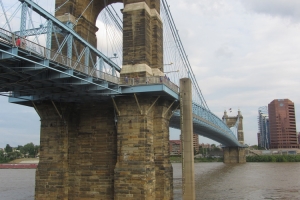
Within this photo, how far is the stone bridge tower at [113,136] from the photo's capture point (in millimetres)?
22359

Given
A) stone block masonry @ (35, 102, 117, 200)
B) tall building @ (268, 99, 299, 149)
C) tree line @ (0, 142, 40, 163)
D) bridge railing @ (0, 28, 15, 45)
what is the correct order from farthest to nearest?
1. tall building @ (268, 99, 299, 149)
2. tree line @ (0, 142, 40, 163)
3. stone block masonry @ (35, 102, 117, 200)
4. bridge railing @ (0, 28, 15, 45)

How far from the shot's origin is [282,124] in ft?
522

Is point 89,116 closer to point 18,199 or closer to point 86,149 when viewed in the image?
point 86,149

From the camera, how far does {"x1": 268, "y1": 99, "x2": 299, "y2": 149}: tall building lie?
15588cm

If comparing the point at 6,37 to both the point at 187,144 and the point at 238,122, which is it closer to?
the point at 187,144

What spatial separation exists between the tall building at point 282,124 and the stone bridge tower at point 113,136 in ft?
474

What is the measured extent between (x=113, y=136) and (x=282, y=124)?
491 feet

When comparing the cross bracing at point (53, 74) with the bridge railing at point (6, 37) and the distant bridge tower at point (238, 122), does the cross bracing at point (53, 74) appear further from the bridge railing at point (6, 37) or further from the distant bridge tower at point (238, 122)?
the distant bridge tower at point (238, 122)

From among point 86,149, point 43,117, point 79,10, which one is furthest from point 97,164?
point 79,10

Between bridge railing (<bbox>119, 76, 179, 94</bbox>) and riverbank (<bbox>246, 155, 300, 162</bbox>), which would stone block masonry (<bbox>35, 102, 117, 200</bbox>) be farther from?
riverbank (<bbox>246, 155, 300, 162</bbox>)

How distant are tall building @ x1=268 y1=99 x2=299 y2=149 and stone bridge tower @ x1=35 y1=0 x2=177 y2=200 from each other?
14437 centimetres

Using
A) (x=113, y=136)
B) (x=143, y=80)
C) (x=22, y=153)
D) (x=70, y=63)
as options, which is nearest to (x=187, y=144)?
(x=113, y=136)

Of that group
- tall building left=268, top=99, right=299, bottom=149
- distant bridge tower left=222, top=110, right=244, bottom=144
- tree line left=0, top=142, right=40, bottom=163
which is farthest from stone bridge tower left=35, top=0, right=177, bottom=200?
tall building left=268, top=99, right=299, bottom=149

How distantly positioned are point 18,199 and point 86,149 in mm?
11747
